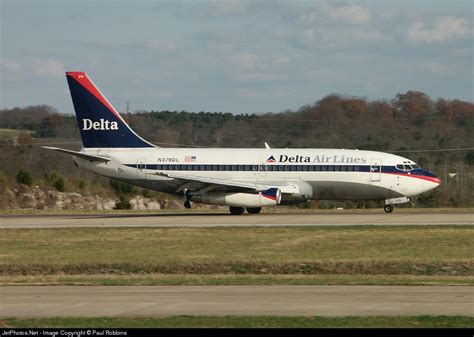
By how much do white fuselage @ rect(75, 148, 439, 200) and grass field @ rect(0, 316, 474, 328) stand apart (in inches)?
1271

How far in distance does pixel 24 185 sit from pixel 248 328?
57796mm

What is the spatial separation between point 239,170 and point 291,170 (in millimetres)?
2863

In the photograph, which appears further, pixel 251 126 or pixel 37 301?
pixel 251 126

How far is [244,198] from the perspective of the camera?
50.8 meters

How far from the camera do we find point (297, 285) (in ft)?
81.9

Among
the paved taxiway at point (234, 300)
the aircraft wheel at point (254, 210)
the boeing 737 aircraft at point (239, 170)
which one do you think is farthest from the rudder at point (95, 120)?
the paved taxiway at point (234, 300)

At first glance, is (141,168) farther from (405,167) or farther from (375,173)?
(405,167)

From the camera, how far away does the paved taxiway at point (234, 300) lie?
781 inches

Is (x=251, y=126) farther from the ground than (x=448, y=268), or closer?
farther from the ground

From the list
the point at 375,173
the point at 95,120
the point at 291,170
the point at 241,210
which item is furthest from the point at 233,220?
the point at 95,120

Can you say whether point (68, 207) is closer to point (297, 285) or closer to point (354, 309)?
point (297, 285)

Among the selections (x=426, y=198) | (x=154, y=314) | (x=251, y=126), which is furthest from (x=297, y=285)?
(x=251, y=126)

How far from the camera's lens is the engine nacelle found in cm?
5025

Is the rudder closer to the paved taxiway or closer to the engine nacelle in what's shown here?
the engine nacelle
